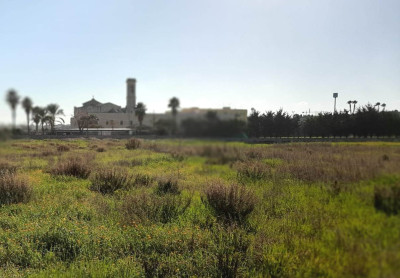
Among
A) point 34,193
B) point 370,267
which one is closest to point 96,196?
point 34,193

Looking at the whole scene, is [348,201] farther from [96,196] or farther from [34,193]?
[34,193]

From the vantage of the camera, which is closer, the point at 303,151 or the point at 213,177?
the point at 303,151

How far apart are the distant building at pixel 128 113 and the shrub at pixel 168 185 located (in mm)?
2474

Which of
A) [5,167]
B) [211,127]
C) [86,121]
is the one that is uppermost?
[86,121]

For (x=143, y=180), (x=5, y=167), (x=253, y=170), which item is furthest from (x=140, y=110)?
(x=5, y=167)

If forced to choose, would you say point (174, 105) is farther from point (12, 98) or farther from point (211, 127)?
→ point (12, 98)

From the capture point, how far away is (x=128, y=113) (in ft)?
24.2

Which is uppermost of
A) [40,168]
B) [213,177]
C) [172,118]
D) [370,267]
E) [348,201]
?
[172,118]

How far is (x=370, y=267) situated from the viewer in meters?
1.71

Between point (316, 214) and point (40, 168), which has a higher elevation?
point (316, 214)

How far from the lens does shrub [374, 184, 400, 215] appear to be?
5.85 ft

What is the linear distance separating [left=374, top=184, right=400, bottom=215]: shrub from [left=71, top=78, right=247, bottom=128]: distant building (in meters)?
2.83

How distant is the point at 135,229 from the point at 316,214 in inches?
165

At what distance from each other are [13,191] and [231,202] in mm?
6714
